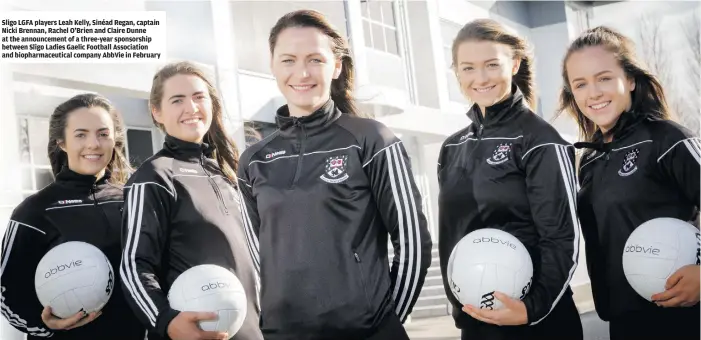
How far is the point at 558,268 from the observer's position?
2082mm

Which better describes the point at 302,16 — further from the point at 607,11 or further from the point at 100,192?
the point at 607,11

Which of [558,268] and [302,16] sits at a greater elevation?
[302,16]

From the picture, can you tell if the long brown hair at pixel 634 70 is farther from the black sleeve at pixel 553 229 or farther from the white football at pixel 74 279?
the white football at pixel 74 279

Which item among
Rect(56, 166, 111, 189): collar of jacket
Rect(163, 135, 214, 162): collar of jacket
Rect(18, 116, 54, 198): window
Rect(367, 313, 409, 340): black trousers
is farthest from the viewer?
Rect(18, 116, 54, 198): window

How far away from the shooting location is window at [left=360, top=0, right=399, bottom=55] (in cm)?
683

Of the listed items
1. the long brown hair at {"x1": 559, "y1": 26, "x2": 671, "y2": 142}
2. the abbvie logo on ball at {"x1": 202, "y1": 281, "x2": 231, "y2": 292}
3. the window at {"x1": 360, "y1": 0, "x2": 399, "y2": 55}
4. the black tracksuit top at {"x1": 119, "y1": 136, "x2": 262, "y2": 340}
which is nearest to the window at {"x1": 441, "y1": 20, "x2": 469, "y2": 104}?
the window at {"x1": 360, "y1": 0, "x2": 399, "y2": 55}

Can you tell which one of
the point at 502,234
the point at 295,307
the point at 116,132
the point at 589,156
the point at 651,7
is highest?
the point at 651,7

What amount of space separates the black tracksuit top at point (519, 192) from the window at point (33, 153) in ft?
7.65

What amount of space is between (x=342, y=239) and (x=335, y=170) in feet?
0.67

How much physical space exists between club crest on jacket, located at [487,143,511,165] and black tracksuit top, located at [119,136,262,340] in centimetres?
93

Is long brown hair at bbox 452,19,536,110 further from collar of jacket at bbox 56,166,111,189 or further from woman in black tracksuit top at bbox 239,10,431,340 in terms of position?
collar of jacket at bbox 56,166,111,189

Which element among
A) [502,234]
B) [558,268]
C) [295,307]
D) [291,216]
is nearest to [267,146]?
[291,216]

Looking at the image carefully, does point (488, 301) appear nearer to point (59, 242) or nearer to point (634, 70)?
point (634, 70)

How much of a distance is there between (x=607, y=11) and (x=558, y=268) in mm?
3019
